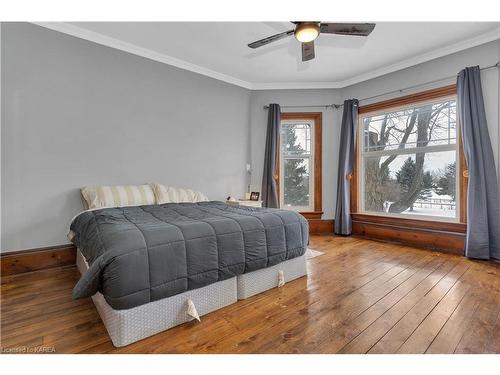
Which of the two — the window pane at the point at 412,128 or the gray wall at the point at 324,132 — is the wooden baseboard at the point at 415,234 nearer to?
the gray wall at the point at 324,132

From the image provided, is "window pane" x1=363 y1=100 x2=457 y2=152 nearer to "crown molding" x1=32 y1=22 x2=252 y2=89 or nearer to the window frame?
the window frame

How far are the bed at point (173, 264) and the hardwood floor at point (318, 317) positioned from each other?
10cm

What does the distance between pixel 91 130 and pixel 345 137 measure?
147 inches

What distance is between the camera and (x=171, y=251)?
5.01 feet

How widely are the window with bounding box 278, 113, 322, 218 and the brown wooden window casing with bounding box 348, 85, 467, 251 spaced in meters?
0.71

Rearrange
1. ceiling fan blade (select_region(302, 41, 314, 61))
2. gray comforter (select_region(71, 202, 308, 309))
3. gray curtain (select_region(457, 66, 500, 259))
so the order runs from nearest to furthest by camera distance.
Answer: gray comforter (select_region(71, 202, 308, 309)), ceiling fan blade (select_region(302, 41, 314, 61)), gray curtain (select_region(457, 66, 500, 259))

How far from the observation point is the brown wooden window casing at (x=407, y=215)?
3195mm

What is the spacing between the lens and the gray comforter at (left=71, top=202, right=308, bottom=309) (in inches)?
53.0

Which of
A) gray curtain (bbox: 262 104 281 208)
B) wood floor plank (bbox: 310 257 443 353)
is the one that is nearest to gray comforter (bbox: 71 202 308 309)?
wood floor plank (bbox: 310 257 443 353)

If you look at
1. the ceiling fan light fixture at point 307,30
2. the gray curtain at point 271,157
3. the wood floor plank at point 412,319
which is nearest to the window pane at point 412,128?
the gray curtain at point 271,157

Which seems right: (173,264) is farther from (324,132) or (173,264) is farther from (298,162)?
(324,132)
